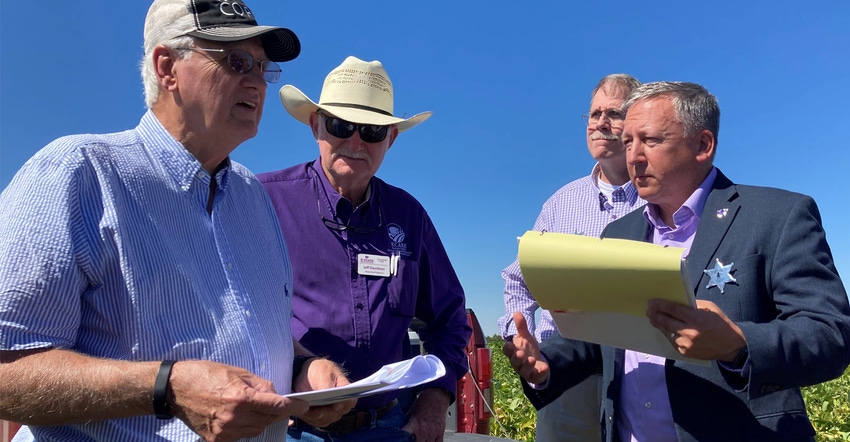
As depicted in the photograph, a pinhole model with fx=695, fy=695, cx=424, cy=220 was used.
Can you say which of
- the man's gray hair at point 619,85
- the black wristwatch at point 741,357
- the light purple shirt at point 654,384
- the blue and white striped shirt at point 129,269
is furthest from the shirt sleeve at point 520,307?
the blue and white striped shirt at point 129,269

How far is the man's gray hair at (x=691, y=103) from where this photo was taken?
111 inches

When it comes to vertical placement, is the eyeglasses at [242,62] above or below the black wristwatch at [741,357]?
above

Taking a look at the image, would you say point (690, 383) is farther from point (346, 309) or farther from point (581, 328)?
point (346, 309)

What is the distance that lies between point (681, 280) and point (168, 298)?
56.5 inches

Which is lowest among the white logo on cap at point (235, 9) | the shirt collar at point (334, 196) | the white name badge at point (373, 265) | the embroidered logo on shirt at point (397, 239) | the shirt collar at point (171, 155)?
the white name badge at point (373, 265)

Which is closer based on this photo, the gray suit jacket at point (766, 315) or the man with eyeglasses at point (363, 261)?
the gray suit jacket at point (766, 315)

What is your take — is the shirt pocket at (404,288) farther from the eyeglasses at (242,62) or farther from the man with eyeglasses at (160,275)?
the eyeglasses at (242,62)

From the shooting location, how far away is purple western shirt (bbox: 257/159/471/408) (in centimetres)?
297

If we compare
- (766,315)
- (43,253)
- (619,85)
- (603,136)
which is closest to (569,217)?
(603,136)

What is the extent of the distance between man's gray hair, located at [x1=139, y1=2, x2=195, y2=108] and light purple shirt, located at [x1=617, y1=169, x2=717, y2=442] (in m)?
1.99

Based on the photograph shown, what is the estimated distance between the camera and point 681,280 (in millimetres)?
1969

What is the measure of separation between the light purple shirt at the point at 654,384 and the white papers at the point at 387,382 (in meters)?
0.99

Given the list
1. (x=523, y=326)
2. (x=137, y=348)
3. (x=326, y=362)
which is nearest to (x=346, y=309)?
(x=326, y=362)

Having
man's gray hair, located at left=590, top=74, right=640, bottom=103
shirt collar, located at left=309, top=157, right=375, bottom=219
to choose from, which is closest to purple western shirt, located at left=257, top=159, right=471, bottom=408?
shirt collar, located at left=309, top=157, right=375, bottom=219
